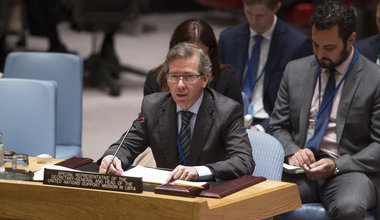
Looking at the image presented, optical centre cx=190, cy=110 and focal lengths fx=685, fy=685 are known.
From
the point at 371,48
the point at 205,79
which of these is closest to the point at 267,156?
the point at 205,79

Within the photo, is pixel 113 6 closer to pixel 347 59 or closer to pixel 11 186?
pixel 347 59

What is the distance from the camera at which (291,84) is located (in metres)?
3.70

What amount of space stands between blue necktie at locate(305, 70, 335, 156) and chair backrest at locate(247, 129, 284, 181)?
0.43m

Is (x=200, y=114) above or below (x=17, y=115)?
above

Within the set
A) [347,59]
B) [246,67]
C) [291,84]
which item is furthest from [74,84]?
[347,59]

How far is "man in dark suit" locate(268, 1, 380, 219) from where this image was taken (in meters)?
3.39

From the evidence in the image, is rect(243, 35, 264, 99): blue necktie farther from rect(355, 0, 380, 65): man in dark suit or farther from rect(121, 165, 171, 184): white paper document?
rect(121, 165, 171, 184): white paper document

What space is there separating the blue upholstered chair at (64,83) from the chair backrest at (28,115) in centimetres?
38

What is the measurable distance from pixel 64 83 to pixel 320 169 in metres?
1.71

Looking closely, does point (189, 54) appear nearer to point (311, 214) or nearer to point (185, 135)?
point (185, 135)

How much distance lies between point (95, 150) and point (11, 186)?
9.48 ft

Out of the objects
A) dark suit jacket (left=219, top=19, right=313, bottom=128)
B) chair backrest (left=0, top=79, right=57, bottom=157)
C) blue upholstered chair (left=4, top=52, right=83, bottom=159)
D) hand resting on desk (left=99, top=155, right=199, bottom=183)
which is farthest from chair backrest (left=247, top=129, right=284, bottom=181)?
blue upholstered chair (left=4, top=52, right=83, bottom=159)

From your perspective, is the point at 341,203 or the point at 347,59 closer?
the point at 341,203

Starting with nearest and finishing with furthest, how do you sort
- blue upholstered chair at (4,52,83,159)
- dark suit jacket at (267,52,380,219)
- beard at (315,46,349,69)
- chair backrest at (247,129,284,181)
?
chair backrest at (247,129,284,181) → dark suit jacket at (267,52,380,219) → beard at (315,46,349,69) → blue upholstered chair at (4,52,83,159)
